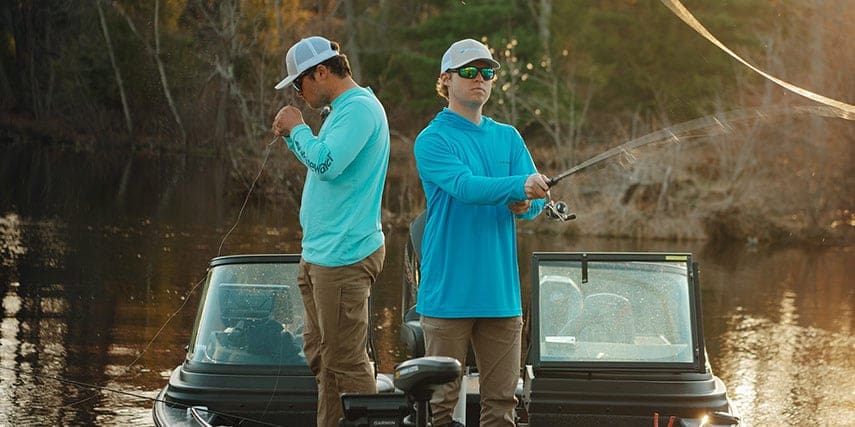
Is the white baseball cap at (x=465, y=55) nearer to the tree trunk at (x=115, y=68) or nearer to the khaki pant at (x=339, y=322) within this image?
the khaki pant at (x=339, y=322)

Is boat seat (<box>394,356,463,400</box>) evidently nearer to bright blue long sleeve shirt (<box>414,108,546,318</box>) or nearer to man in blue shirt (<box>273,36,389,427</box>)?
bright blue long sleeve shirt (<box>414,108,546,318</box>)

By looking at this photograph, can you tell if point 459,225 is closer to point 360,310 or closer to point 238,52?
point 360,310

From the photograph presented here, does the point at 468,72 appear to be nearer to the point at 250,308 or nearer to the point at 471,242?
the point at 471,242

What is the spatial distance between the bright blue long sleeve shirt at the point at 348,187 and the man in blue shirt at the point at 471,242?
278 millimetres

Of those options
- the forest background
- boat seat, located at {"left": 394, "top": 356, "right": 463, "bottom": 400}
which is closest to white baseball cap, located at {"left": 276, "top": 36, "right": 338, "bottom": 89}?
boat seat, located at {"left": 394, "top": 356, "right": 463, "bottom": 400}

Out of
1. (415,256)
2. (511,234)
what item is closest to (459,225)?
(511,234)

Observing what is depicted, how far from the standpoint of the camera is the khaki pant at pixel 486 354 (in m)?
5.98

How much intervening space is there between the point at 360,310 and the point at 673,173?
81.3ft

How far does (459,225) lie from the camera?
19.9 feet

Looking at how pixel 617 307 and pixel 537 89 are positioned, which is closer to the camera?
pixel 617 307

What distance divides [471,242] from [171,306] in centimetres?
942

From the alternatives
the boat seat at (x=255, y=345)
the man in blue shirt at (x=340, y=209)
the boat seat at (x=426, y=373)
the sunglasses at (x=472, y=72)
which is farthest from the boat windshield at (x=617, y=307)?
the boat seat at (x=426, y=373)

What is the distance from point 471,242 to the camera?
19.8 feet

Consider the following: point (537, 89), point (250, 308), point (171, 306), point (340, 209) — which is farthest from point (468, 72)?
point (537, 89)
